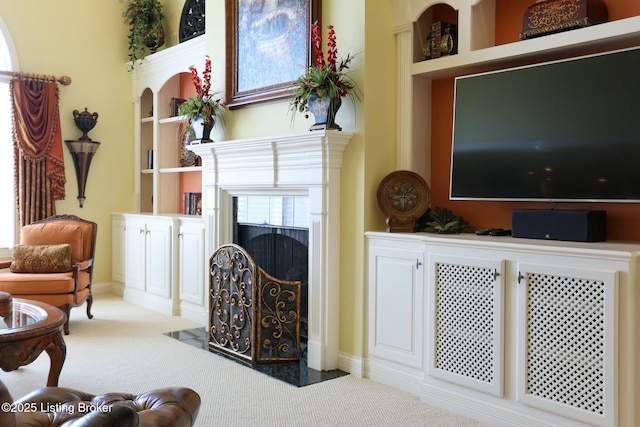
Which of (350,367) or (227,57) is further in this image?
(227,57)

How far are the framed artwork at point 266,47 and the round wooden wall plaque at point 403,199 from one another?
3.45 feet

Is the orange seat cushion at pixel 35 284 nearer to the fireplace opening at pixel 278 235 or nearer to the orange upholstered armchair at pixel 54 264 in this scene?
the orange upholstered armchair at pixel 54 264

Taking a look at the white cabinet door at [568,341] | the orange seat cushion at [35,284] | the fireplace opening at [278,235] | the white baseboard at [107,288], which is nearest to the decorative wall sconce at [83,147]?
the white baseboard at [107,288]

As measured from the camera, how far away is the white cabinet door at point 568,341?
8.47 ft

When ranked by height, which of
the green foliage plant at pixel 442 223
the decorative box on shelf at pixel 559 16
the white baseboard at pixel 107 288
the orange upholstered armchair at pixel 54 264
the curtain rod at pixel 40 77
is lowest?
the white baseboard at pixel 107 288

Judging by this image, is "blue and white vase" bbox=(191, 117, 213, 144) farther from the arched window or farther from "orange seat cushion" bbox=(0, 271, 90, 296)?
the arched window

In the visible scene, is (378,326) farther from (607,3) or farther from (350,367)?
(607,3)

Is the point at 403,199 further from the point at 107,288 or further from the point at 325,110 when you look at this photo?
the point at 107,288

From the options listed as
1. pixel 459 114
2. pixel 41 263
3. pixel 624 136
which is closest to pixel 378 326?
pixel 459 114

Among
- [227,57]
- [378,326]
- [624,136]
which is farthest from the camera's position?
[227,57]

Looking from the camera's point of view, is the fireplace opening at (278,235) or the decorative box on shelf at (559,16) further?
the fireplace opening at (278,235)

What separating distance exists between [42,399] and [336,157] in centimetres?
227

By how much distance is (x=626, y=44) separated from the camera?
296 centimetres

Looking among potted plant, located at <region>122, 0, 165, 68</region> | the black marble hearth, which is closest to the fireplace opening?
the black marble hearth
